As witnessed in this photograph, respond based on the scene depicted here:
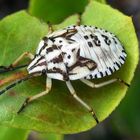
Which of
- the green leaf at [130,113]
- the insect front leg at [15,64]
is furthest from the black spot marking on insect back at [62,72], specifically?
the green leaf at [130,113]

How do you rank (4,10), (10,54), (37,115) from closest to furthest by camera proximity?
(37,115), (10,54), (4,10)

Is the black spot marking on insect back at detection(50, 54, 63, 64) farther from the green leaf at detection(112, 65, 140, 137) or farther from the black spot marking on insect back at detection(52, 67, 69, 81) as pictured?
the green leaf at detection(112, 65, 140, 137)

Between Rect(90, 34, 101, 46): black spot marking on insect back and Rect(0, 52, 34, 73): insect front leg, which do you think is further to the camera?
Rect(90, 34, 101, 46): black spot marking on insect back

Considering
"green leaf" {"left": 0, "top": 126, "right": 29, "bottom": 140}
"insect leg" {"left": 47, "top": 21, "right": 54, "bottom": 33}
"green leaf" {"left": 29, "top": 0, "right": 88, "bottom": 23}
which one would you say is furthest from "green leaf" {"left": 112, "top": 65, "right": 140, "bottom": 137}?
"green leaf" {"left": 0, "top": 126, "right": 29, "bottom": 140}

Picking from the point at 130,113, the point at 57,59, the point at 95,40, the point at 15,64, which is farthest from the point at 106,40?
the point at 130,113

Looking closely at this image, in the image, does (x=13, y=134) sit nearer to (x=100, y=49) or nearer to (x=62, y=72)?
(x=62, y=72)

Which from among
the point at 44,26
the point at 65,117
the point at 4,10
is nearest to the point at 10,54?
the point at 44,26

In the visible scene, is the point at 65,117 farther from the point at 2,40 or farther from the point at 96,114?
the point at 2,40
